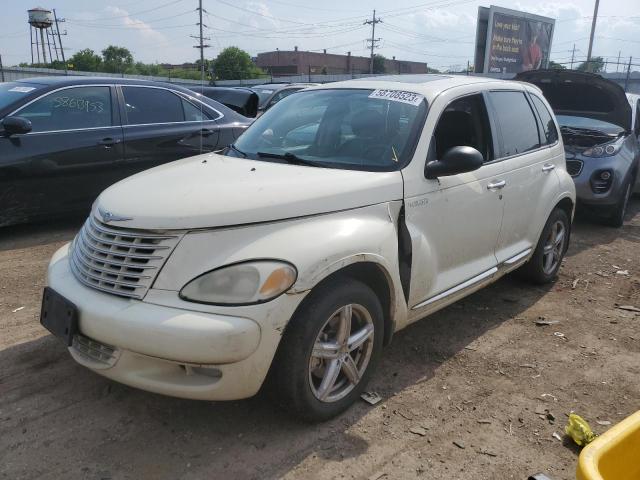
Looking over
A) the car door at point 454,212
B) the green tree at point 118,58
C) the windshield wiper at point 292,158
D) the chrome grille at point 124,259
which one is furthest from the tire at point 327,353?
the green tree at point 118,58

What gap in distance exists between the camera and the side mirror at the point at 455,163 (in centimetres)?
331

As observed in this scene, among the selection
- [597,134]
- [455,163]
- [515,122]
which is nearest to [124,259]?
[455,163]

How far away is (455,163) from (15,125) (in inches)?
167

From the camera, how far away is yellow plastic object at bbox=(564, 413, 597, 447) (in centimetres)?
286

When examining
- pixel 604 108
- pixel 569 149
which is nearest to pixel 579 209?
pixel 569 149

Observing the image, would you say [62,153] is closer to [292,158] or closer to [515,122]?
[292,158]

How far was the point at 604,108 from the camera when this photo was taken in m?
8.33

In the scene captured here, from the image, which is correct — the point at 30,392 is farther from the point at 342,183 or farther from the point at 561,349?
the point at 561,349

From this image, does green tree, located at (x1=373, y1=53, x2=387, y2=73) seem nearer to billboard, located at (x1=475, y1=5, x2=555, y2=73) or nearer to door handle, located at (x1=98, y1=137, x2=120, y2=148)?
billboard, located at (x1=475, y1=5, x2=555, y2=73)

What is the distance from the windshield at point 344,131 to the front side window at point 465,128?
230 mm

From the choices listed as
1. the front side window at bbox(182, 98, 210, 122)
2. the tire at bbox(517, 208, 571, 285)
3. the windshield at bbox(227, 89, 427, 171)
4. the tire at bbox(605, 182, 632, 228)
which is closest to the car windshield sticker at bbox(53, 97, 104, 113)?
the front side window at bbox(182, 98, 210, 122)

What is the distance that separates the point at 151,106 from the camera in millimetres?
6625

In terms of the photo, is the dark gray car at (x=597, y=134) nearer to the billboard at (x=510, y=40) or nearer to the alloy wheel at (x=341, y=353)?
the alloy wheel at (x=341, y=353)

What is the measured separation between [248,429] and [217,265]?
2.96 feet
